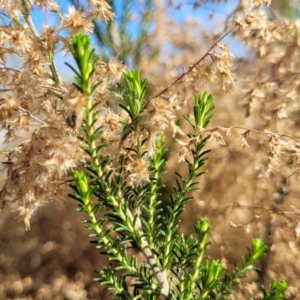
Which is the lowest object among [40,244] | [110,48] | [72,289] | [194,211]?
[72,289]

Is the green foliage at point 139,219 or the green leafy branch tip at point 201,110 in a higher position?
the green leafy branch tip at point 201,110

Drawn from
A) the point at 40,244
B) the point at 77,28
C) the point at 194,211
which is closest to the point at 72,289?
the point at 40,244

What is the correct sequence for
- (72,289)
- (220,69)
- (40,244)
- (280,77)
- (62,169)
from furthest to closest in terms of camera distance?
(40,244)
(72,289)
(280,77)
(220,69)
(62,169)

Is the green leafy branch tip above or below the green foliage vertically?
above

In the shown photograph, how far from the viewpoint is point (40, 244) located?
172 cm

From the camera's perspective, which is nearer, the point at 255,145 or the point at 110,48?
the point at 255,145

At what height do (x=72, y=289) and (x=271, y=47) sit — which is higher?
(x=271, y=47)

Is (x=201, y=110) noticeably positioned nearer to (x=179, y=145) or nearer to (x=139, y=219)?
(x=139, y=219)

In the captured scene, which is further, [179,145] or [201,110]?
[179,145]

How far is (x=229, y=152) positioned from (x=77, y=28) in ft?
2.98

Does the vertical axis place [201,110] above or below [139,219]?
above

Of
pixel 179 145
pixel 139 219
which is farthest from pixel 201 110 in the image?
pixel 179 145

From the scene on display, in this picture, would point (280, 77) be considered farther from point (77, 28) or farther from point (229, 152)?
point (77, 28)

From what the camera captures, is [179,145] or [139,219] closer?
[139,219]
